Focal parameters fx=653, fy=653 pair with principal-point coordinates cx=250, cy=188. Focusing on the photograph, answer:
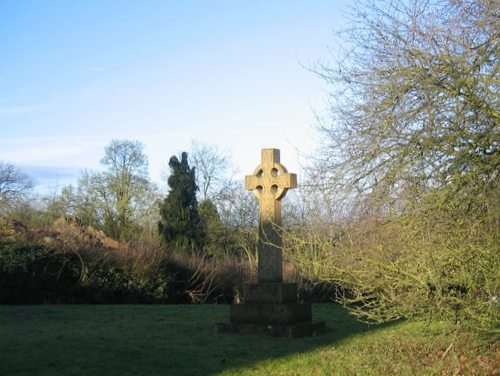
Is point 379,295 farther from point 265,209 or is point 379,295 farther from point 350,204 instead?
point 265,209

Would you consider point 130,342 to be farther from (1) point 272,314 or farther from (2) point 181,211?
(2) point 181,211

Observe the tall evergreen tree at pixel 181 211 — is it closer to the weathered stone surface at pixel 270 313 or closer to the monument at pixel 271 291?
the monument at pixel 271 291

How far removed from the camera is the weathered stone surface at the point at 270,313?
11.4 m

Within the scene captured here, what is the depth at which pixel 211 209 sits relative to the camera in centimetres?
3700

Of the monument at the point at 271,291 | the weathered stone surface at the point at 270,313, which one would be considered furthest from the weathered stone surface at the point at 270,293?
the weathered stone surface at the point at 270,313

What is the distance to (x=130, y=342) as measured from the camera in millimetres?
10008

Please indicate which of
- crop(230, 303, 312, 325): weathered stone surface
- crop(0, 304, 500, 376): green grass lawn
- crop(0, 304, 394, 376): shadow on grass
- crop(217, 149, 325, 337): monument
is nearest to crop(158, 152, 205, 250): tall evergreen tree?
crop(0, 304, 394, 376): shadow on grass

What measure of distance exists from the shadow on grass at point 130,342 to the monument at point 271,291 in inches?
11.8

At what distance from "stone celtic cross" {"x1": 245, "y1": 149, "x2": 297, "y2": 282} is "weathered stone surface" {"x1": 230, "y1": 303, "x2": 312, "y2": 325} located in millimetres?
544

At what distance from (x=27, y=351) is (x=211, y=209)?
28.2 meters

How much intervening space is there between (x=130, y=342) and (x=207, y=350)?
1.31 meters

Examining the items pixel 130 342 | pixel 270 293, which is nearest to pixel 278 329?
pixel 270 293

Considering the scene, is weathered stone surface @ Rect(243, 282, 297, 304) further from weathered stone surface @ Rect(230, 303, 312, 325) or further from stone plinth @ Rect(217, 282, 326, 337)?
weathered stone surface @ Rect(230, 303, 312, 325)

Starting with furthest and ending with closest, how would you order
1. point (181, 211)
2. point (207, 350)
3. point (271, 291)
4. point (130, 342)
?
1. point (181, 211)
2. point (271, 291)
3. point (130, 342)
4. point (207, 350)
